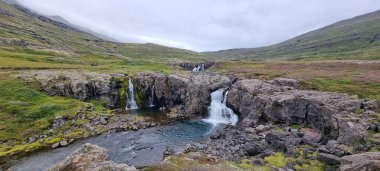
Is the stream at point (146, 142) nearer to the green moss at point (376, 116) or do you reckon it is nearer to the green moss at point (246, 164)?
the green moss at point (246, 164)

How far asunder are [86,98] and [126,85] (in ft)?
46.0

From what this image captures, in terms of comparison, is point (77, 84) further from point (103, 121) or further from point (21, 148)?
point (21, 148)

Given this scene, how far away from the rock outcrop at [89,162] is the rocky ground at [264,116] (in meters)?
13.8

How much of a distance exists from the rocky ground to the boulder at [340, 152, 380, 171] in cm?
8

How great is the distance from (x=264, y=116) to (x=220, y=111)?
1634cm

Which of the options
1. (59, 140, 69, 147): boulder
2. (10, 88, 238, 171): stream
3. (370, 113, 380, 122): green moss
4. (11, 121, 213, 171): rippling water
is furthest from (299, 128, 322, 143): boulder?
(59, 140, 69, 147): boulder

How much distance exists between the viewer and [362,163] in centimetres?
2517

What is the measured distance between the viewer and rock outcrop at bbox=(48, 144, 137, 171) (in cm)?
2689

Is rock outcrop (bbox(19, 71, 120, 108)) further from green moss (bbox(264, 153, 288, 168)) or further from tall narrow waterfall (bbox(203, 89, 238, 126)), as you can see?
green moss (bbox(264, 153, 288, 168))

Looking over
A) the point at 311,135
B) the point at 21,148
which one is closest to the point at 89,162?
the point at 21,148

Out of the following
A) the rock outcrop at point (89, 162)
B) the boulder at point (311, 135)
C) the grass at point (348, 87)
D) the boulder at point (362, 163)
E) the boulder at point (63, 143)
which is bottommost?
the boulder at point (63, 143)

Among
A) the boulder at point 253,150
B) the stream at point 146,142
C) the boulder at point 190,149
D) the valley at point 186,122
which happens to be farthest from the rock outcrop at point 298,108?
the boulder at point 190,149

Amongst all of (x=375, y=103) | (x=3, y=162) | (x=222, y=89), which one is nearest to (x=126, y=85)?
(x=222, y=89)

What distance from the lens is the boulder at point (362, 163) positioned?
2414 cm
